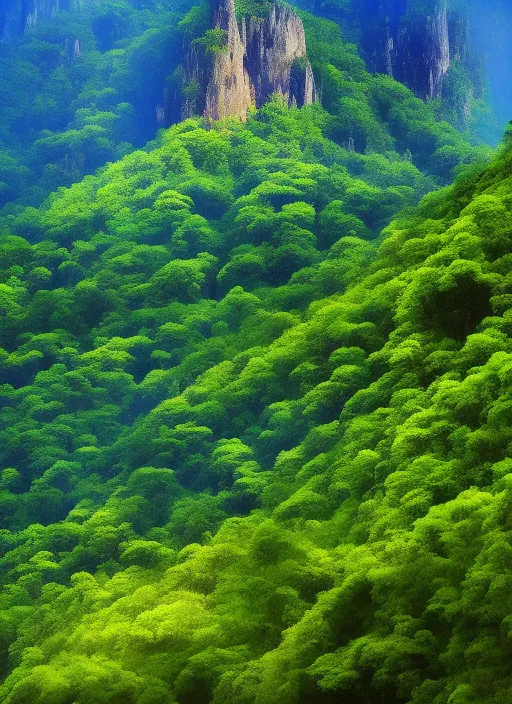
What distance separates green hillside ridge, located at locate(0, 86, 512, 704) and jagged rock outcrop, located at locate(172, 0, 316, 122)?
17.6ft

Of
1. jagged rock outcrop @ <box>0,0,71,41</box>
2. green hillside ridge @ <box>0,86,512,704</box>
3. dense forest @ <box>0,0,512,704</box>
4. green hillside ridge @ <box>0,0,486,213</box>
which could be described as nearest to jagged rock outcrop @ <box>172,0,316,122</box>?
dense forest @ <box>0,0,512,704</box>

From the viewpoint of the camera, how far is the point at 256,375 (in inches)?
1363

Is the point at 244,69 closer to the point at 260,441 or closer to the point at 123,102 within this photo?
the point at 123,102

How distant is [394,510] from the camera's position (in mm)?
24719

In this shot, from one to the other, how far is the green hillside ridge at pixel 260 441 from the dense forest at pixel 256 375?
8 centimetres

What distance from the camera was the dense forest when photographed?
890 inches

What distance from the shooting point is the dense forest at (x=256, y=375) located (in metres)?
22.6

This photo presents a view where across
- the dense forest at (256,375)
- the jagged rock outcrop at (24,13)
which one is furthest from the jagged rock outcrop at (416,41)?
the jagged rock outcrop at (24,13)

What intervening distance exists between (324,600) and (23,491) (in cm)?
1544

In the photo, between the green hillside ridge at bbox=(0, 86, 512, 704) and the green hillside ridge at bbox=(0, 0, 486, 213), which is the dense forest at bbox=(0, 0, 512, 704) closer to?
the green hillside ridge at bbox=(0, 86, 512, 704)

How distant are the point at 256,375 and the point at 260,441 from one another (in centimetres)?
244

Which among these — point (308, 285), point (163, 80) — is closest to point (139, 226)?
point (308, 285)

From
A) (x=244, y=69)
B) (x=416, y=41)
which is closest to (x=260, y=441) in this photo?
(x=244, y=69)

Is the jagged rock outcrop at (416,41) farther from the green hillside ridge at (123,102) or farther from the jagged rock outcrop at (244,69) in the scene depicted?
the jagged rock outcrop at (244,69)
